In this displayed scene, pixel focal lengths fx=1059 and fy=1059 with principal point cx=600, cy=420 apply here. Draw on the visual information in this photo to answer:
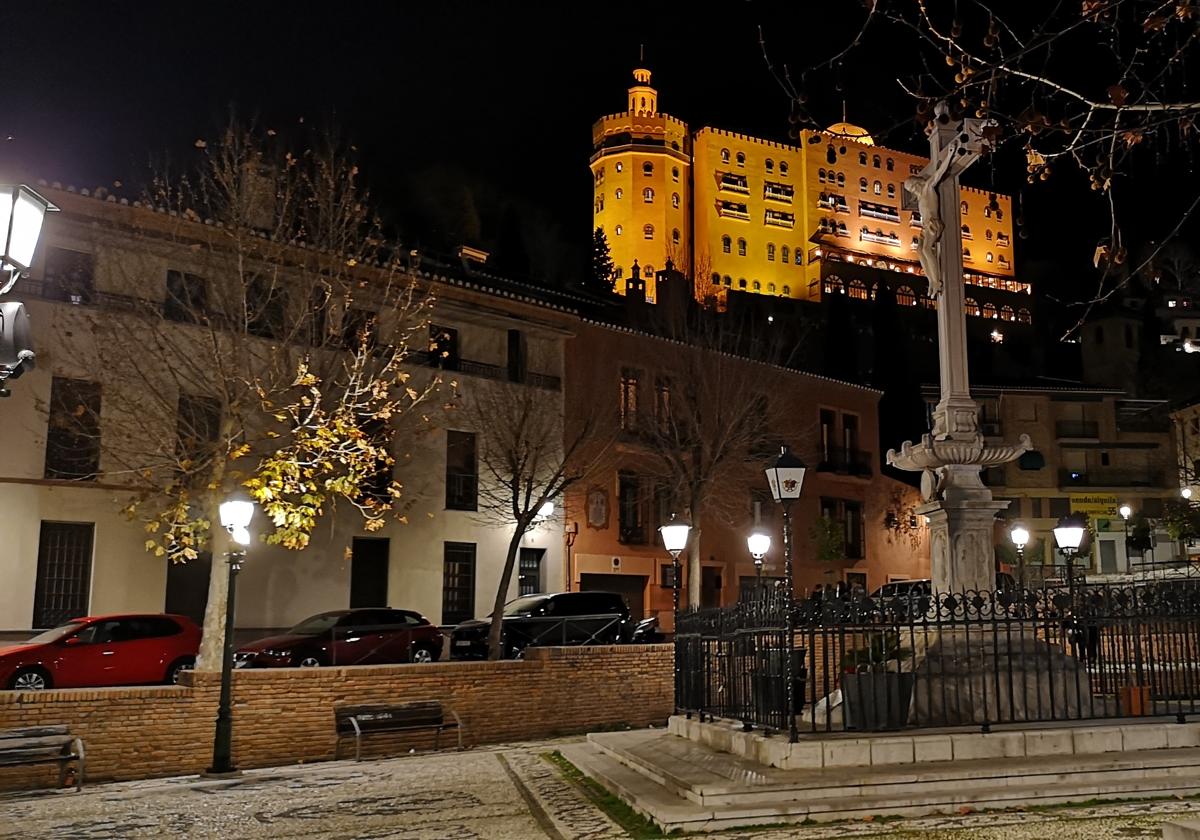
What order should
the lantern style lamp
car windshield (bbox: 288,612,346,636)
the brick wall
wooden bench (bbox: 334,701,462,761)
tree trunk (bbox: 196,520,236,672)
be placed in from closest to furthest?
the lantern style lamp < the brick wall < wooden bench (bbox: 334,701,462,761) < tree trunk (bbox: 196,520,236,672) < car windshield (bbox: 288,612,346,636)

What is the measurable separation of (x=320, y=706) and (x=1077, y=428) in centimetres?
4781

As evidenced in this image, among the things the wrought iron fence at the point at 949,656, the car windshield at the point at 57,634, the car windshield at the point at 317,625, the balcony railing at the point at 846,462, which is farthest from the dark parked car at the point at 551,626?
the balcony railing at the point at 846,462

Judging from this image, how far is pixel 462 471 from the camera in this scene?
29.1m

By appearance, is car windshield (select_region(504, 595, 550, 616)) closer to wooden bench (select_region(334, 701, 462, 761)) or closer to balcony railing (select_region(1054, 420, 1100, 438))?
wooden bench (select_region(334, 701, 462, 761))

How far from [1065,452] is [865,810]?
4995 cm

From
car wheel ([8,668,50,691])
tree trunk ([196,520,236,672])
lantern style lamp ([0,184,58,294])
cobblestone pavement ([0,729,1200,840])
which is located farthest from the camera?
car wheel ([8,668,50,691])

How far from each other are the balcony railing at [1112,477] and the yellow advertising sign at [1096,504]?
572 mm

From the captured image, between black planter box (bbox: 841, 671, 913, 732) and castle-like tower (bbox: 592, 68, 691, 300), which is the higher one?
castle-like tower (bbox: 592, 68, 691, 300)

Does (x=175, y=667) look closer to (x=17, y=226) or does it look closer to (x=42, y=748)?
(x=42, y=748)

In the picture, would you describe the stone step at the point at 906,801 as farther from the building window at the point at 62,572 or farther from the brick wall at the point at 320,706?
the building window at the point at 62,572

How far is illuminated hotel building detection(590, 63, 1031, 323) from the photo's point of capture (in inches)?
3767

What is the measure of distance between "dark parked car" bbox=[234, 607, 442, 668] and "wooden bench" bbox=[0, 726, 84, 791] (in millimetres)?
5508

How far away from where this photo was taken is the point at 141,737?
13992 millimetres

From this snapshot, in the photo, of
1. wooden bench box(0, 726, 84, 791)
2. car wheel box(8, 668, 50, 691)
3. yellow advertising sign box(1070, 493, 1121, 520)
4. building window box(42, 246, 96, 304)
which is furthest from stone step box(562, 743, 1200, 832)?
yellow advertising sign box(1070, 493, 1121, 520)
